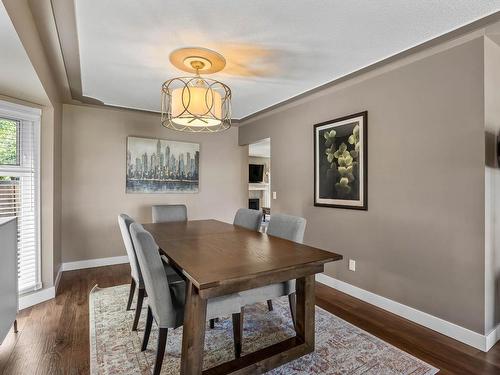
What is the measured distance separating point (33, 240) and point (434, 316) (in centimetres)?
377

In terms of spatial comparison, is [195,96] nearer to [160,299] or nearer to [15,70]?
[15,70]

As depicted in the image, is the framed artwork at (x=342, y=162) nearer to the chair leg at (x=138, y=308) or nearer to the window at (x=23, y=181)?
the chair leg at (x=138, y=308)

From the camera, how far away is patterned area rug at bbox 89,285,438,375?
181cm

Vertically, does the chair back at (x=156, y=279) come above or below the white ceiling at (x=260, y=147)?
below

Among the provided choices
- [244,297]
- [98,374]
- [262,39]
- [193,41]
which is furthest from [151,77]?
[98,374]

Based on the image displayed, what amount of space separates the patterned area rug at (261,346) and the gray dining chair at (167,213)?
1154mm

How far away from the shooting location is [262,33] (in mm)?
2066

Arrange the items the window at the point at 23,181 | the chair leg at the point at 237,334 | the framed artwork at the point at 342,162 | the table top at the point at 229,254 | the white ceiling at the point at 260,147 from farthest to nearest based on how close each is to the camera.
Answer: the white ceiling at the point at 260,147 → the framed artwork at the point at 342,162 → the window at the point at 23,181 → the chair leg at the point at 237,334 → the table top at the point at 229,254

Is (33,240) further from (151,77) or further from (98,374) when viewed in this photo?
(151,77)

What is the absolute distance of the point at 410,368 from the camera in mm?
1814

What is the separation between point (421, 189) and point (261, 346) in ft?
6.01

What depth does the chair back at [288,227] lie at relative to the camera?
2.32m

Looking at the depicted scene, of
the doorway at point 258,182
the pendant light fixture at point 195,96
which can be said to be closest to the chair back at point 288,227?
the pendant light fixture at point 195,96

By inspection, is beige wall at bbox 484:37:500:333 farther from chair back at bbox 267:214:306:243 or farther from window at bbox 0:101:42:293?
window at bbox 0:101:42:293
